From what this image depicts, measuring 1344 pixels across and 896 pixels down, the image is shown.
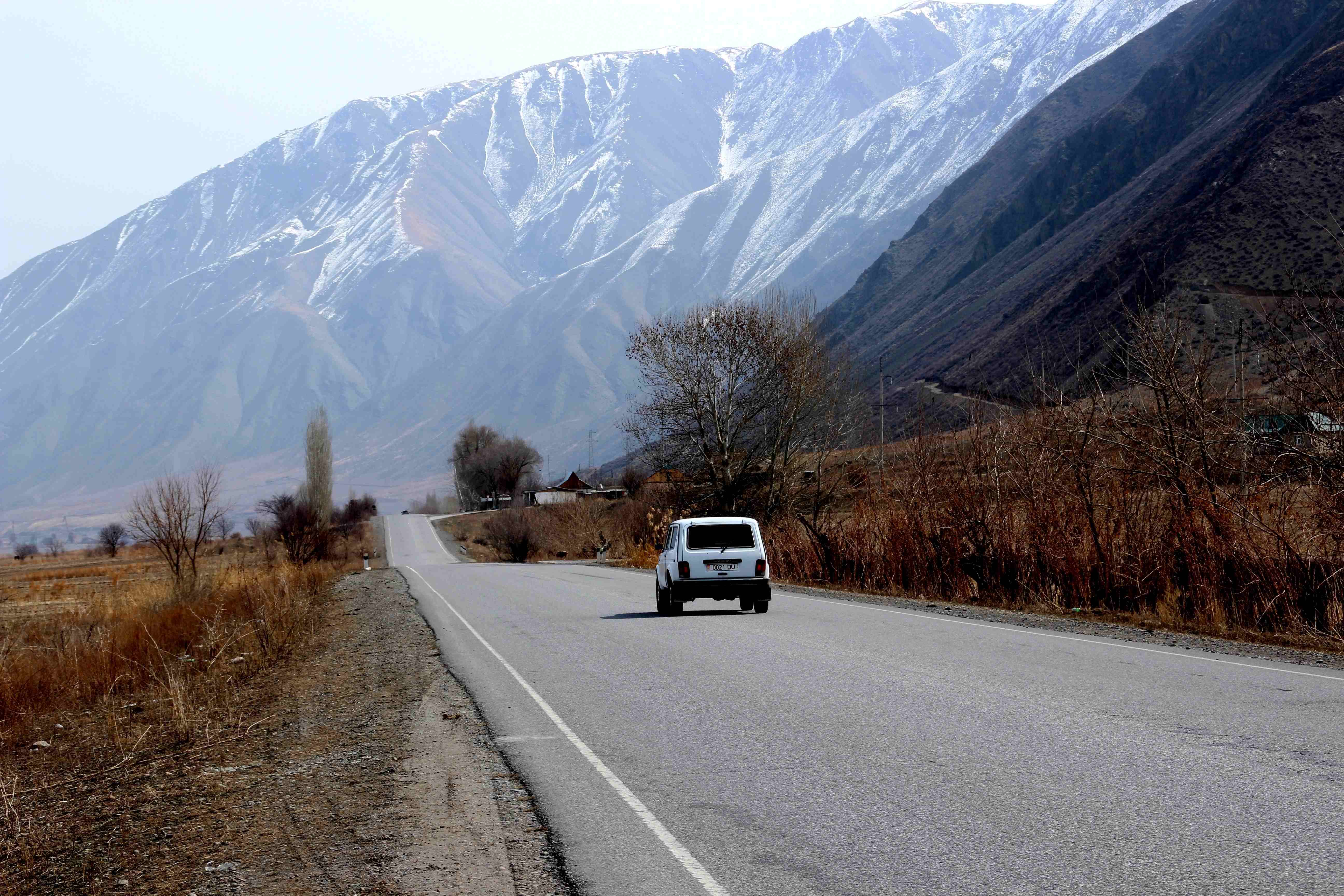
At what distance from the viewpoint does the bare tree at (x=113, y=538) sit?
4464 inches

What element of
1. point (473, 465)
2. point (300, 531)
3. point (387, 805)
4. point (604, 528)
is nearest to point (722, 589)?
point (387, 805)

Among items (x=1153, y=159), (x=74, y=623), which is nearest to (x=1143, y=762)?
(x=74, y=623)

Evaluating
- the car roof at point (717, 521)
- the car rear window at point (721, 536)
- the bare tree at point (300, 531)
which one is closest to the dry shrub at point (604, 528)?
the bare tree at point (300, 531)

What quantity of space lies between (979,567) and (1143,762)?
1555cm

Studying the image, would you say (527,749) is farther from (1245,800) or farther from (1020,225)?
(1020,225)

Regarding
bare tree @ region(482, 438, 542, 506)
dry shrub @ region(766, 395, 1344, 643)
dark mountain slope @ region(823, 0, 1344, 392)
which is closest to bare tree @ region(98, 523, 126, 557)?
bare tree @ region(482, 438, 542, 506)

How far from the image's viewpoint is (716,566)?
67.2 ft

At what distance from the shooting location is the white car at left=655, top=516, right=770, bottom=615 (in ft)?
67.2

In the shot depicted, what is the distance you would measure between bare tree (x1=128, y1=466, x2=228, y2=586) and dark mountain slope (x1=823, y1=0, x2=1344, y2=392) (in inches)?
957

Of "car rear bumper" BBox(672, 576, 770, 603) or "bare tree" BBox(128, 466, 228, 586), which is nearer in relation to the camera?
"car rear bumper" BBox(672, 576, 770, 603)

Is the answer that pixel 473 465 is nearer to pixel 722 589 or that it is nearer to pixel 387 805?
pixel 722 589

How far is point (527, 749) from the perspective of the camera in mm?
9047

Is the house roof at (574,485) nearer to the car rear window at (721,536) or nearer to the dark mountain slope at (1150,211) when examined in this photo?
the dark mountain slope at (1150,211)

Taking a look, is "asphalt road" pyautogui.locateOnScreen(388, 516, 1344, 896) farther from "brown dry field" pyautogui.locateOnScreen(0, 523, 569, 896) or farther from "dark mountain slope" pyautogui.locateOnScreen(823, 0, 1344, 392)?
"dark mountain slope" pyautogui.locateOnScreen(823, 0, 1344, 392)
